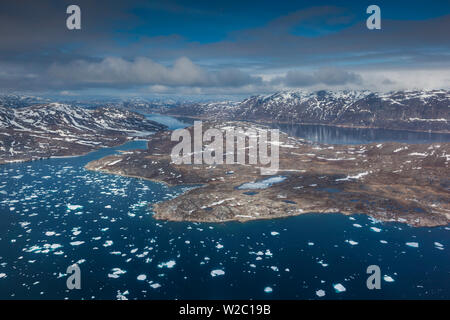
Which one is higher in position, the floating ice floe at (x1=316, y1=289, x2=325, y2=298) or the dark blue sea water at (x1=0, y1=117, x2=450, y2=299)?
the dark blue sea water at (x1=0, y1=117, x2=450, y2=299)

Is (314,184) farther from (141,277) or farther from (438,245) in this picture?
(141,277)

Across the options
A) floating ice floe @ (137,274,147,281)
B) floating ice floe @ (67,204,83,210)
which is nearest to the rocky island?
floating ice floe @ (67,204,83,210)

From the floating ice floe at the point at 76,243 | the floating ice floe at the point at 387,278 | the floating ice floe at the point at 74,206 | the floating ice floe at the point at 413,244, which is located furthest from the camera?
the floating ice floe at the point at 74,206

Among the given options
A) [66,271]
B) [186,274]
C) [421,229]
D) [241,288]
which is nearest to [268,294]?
[241,288]

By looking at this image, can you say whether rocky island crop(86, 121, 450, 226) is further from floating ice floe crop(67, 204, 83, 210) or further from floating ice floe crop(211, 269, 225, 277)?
floating ice floe crop(211, 269, 225, 277)

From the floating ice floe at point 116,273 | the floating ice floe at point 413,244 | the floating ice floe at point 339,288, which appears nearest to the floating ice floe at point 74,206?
the floating ice floe at point 116,273

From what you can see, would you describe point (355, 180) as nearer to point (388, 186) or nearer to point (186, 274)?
point (388, 186)

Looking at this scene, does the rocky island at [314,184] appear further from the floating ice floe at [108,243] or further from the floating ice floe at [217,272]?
the floating ice floe at [217,272]
